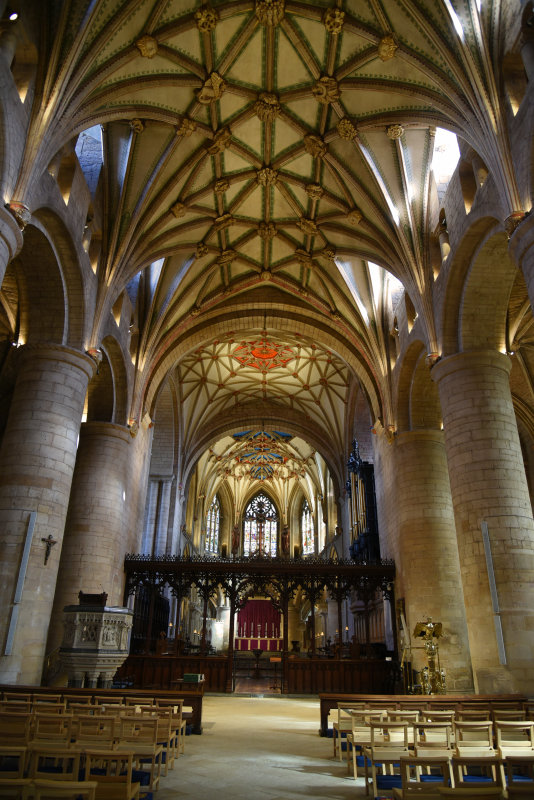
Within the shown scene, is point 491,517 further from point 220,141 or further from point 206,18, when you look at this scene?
point 206,18

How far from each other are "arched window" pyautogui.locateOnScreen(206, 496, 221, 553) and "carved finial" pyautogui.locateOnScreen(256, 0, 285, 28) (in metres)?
34.3

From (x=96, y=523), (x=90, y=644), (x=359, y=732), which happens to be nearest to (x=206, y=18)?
(x=90, y=644)

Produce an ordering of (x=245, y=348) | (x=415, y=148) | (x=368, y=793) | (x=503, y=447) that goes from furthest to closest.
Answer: (x=245, y=348)
(x=415, y=148)
(x=503, y=447)
(x=368, y=793)

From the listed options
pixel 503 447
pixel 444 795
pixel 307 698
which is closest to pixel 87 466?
pixel 307 698

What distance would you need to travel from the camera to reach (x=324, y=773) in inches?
261

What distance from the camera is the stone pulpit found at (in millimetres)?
9789

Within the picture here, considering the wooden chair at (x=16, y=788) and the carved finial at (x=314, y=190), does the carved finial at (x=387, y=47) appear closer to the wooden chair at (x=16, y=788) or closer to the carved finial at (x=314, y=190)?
the carved finial at (x=314, y=190)

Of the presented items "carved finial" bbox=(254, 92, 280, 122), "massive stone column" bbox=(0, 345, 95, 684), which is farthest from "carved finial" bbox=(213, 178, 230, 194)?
"massive stone column" bbox=(0, 345, 95, 684)

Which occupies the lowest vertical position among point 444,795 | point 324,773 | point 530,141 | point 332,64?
point 324,773

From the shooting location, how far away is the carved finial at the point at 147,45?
11.6 metres

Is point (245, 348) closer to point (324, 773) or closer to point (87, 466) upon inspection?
point (87, 466)

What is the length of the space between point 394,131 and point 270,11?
3.79 metres

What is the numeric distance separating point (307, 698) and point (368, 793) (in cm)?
1299

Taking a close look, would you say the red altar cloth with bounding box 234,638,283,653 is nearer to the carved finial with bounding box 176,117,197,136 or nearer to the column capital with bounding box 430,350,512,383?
the column capital with bounding box 430,350,512,383
